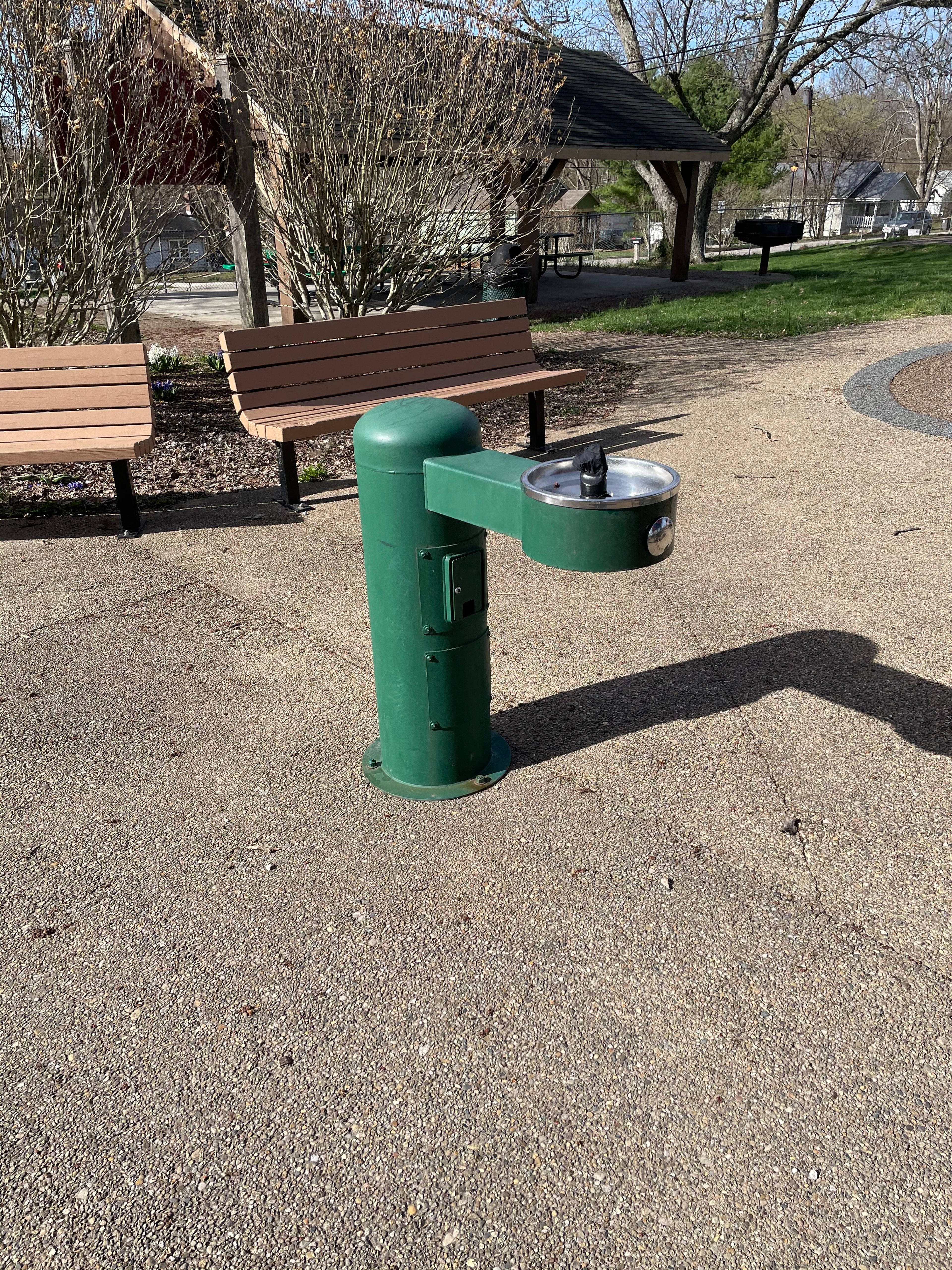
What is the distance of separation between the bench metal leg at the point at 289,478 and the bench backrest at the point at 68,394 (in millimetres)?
776

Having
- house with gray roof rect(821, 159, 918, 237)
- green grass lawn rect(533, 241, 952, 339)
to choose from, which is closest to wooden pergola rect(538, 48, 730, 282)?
green grass lawn rect(533, 241, 952, 339)

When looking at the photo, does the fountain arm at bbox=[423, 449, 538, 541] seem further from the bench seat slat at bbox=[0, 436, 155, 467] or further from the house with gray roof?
the house with gray roof

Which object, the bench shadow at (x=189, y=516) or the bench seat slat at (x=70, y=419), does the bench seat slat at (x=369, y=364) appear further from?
the bench shadow at (x=189, y=516)

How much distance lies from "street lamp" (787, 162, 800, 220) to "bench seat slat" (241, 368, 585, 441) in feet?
133

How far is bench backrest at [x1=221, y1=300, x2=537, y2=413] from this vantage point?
573 centimetres

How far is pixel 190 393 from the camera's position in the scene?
30.3ft

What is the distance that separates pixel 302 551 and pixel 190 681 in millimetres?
1540

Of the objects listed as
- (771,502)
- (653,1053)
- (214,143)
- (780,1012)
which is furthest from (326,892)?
(214,143)

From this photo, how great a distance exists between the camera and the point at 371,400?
6.12m

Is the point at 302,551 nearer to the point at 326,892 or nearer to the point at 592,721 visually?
the point at 592,721

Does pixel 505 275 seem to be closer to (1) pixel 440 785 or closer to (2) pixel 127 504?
(2) pixel 127 504

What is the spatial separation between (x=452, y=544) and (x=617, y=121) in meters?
18.2

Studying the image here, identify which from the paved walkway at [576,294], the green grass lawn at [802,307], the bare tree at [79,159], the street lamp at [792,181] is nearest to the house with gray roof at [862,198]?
the street lamp at [792,181]

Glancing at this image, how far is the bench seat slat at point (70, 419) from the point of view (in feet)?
18.4
